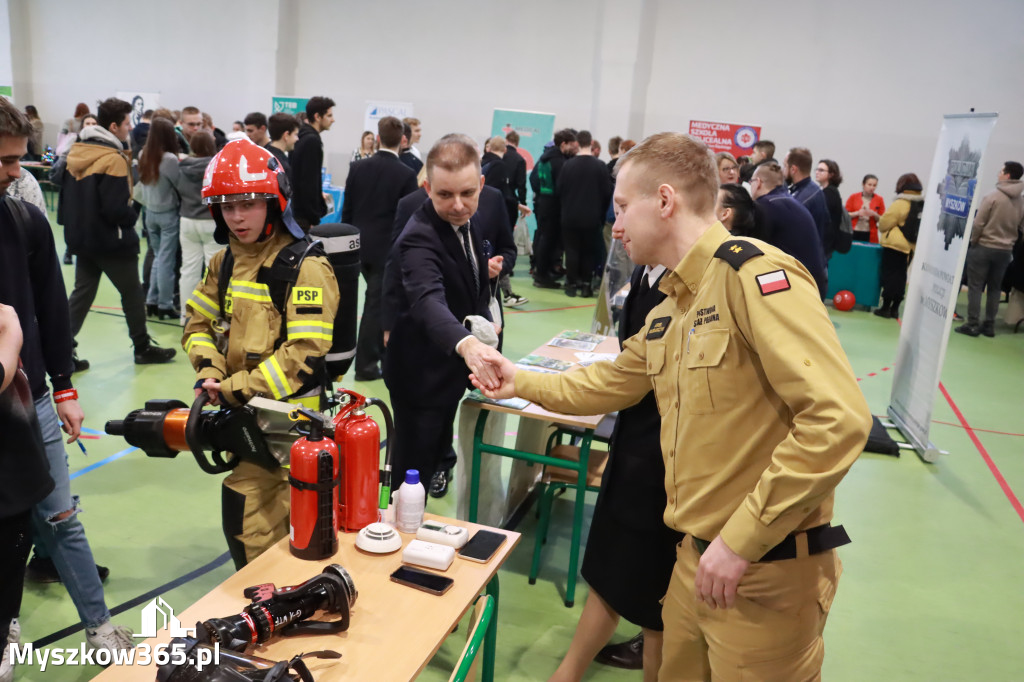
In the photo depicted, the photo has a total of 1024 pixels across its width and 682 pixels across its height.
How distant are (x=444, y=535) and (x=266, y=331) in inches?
34.9

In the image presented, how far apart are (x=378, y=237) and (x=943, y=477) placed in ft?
14.0

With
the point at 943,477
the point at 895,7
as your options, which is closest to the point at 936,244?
the point at 943,477

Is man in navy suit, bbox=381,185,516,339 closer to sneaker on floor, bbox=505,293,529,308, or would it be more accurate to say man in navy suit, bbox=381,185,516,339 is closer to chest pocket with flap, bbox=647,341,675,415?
chest pocket with flap, bbox=647,341,675,415

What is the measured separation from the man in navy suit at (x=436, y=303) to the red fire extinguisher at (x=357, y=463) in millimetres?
684

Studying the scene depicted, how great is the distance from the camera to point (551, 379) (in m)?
2.42

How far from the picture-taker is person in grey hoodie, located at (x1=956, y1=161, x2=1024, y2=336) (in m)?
8.71

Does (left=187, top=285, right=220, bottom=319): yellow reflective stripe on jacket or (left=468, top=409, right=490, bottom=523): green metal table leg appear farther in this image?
(left=468, top=409, right=490, bottom=523): green metal table leg

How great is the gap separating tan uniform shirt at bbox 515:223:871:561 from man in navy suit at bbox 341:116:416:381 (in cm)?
420

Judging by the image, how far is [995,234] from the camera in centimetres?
878

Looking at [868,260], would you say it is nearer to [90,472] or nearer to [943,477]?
[943,477]

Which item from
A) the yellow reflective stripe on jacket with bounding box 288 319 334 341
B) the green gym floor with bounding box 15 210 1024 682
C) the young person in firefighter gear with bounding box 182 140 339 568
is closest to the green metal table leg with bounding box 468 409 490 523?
the green gym floor with bounding box 15 210 1024 682

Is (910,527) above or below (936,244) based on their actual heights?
below

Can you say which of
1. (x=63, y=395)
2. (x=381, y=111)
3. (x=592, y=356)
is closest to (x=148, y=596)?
(x=63, y=395)

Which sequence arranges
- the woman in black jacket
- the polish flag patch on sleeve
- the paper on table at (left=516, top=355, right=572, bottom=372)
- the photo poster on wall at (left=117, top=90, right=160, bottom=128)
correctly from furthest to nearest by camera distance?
the photo poster on wall at (left=117, top=90, right=160, bottom=128) → the woman in black jacket → the paper on table at (left=516, top=355, right=572, bottom=372) → the polish flag patch on sleeve
